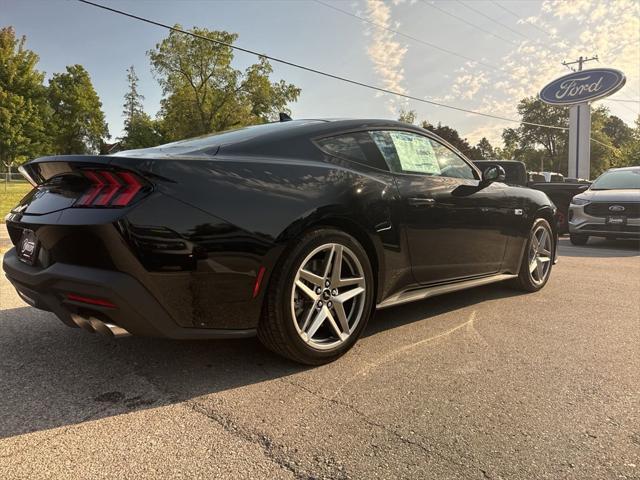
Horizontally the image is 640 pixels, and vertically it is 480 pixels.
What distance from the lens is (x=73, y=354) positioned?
115 inches

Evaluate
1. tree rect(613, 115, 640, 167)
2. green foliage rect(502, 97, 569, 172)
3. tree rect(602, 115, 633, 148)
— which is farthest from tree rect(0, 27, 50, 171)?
tree rect(602, 115, 633, 148)

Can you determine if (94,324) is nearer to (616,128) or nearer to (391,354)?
(391,354)

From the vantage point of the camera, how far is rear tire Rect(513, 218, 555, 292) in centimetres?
466

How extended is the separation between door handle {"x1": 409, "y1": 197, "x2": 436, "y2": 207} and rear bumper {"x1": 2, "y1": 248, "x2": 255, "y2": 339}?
1413 millimetres

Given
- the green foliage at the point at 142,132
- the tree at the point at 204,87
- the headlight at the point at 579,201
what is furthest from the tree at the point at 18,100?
the headlight at the point at 579,201

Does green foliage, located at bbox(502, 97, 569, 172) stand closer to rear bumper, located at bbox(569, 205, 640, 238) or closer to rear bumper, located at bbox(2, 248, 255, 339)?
rear bumper, located at bbox(569, 205, 640, 238)

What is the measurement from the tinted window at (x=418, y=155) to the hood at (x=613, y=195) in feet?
20.7

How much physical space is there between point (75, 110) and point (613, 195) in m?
56.4

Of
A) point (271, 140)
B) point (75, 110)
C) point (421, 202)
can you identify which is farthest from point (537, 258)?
point (75, 110)

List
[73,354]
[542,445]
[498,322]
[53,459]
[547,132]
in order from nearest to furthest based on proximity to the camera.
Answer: [53,459] < [542,445] < [73,354] < [498,322] < [547,132]

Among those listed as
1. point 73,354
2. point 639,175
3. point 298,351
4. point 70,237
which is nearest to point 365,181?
point 298,351

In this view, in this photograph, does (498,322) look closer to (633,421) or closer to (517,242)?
(517,242)

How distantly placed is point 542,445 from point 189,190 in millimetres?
1868

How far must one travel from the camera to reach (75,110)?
5350 centimetres
